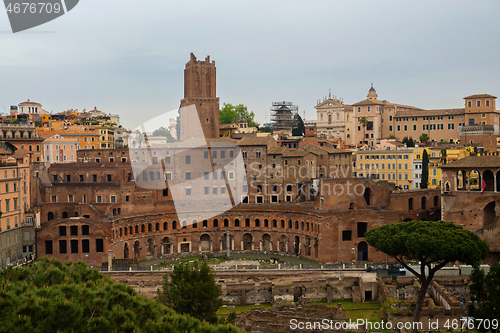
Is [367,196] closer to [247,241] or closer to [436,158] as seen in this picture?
[247,241]

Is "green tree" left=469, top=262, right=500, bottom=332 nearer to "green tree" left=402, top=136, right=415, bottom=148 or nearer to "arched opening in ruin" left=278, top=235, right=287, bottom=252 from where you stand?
"arched opening in ruin" left=278, top=235, right=287, bottom=252

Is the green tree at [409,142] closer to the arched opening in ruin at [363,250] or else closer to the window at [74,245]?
the arched opening in ruin at [363,250]

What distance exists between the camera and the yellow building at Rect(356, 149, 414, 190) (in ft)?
245

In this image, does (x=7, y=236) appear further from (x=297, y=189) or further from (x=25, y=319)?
(x=25, y=319)

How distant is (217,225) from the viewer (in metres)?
62.5

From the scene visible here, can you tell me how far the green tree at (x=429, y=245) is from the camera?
1336 inches

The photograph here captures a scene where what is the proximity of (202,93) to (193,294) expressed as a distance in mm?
42888

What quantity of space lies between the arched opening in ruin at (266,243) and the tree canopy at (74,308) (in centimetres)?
3993

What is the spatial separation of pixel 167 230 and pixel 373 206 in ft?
71.7

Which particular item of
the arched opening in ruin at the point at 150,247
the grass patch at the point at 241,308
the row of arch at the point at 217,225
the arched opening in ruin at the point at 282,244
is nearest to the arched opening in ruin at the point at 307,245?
the row of arch at the point at 217,225

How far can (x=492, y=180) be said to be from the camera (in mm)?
55094

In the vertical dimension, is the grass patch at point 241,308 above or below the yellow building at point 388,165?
below

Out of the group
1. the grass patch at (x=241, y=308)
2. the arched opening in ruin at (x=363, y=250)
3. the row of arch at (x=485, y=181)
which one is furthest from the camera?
the arched opening in ruin at (x=363, y=250)

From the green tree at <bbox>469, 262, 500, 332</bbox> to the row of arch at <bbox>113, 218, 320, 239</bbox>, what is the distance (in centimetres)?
2163
